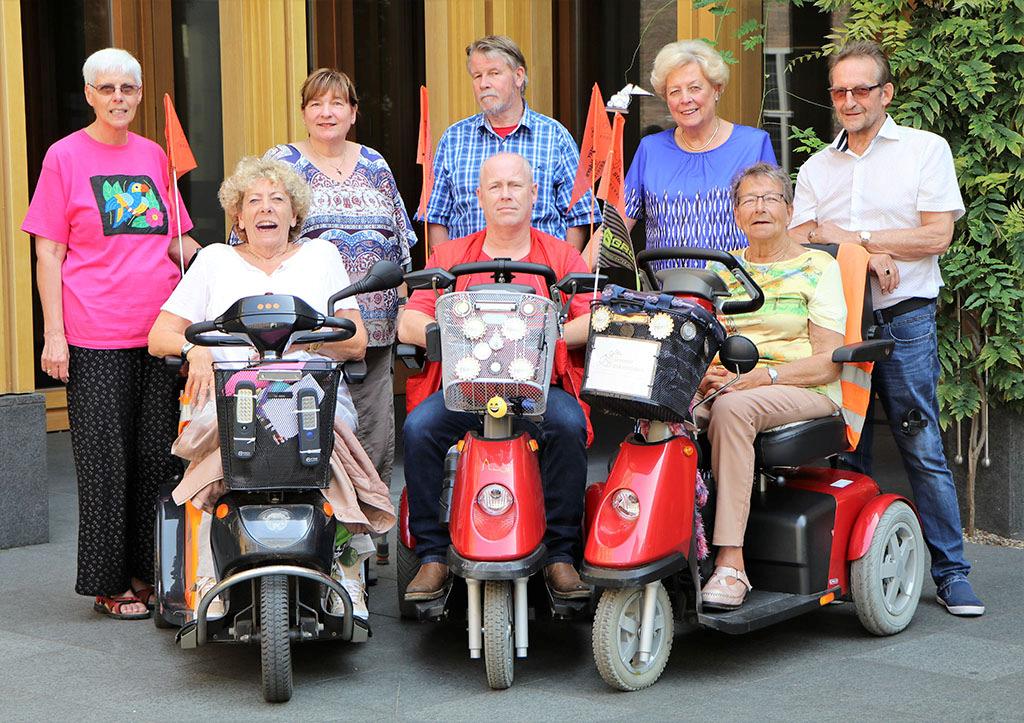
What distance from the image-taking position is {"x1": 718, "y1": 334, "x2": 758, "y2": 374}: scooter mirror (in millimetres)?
4207

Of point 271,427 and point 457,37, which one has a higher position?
point 457,37

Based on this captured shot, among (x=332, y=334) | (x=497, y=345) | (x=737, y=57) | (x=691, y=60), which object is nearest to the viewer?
(x=497, y=345)

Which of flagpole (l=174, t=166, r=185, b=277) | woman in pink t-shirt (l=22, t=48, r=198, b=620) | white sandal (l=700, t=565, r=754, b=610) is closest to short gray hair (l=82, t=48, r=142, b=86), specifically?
woman in pink t-shirt (l=22, t=48, r=198, b=620)

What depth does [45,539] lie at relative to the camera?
618cm

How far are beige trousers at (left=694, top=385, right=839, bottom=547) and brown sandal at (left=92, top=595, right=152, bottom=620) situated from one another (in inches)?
81.2

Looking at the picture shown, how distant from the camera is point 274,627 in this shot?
4000 millimetres

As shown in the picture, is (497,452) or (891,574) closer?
(497,452)

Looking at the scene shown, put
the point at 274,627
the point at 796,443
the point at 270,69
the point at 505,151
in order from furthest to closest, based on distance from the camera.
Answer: the point at 270,69, the point at 505,151, the point at 796,443, the point at 274,627

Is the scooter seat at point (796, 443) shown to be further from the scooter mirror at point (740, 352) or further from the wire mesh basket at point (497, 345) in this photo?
the wire mesh basket at point (497, 345)

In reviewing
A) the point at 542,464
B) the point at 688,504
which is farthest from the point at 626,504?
the point at 542,464

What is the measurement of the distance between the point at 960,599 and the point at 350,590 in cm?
214

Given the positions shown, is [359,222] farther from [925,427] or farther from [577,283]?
[925,427]

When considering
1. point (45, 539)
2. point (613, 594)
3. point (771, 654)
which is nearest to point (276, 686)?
point (613, 594)

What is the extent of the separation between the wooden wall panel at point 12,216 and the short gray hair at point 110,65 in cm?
132
